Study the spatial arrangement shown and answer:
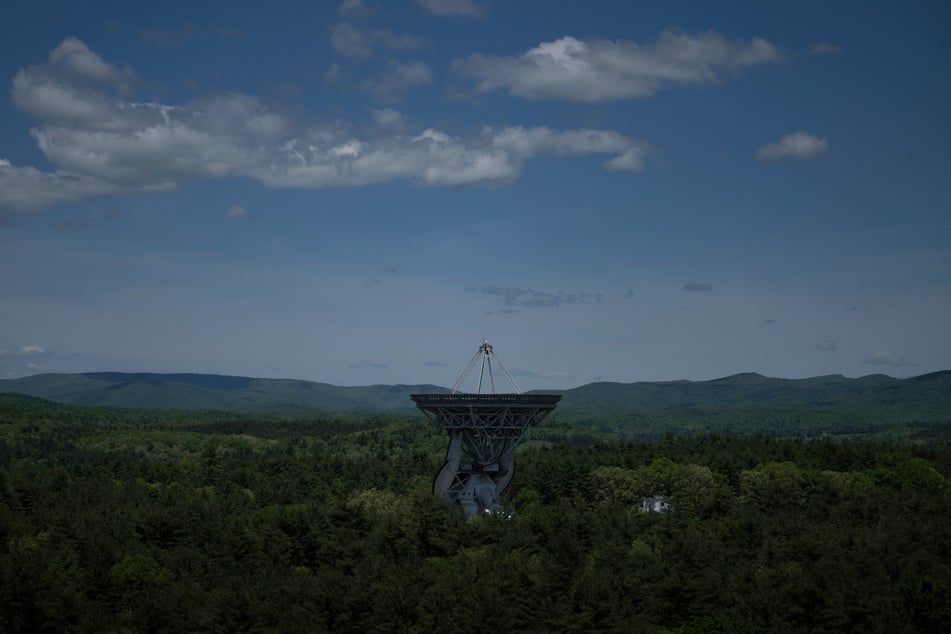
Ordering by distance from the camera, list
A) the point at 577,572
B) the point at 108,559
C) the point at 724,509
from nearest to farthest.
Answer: the point at 577,572 → the point at 108,559 → the point at 724,509

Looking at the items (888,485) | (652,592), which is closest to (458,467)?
(652,592)

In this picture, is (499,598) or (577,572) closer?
(499,598)

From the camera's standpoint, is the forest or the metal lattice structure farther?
the metal lattice structure

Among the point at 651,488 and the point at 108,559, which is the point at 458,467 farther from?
the point at 651,488

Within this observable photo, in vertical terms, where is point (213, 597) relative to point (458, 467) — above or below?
below
